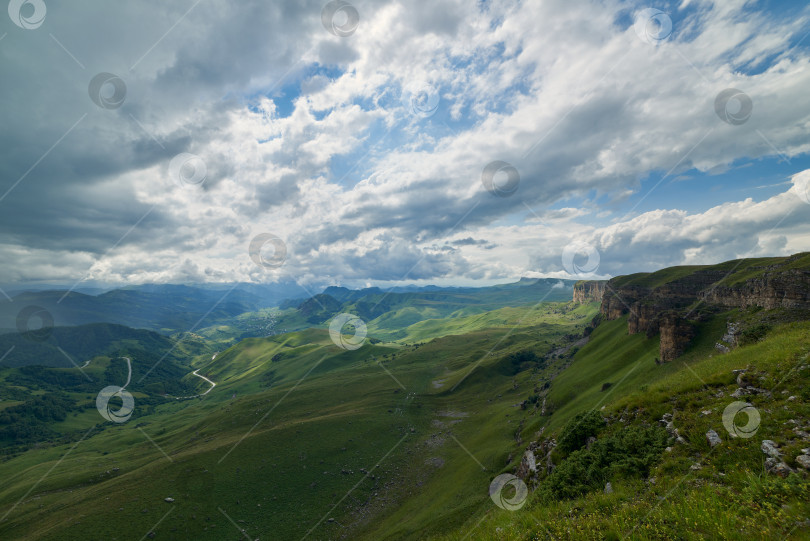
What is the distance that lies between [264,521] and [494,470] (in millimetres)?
46226

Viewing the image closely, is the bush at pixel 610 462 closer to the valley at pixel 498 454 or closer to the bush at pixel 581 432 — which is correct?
the valley at pixel 498 454

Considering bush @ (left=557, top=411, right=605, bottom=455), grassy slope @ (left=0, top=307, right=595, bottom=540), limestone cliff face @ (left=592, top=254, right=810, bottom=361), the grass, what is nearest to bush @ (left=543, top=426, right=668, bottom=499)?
the grass

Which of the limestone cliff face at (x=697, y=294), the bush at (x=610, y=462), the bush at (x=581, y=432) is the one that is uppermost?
the bush at (x=610, y=462)

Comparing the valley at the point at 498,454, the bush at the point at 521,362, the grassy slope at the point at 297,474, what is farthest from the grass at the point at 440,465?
the bush at the point at 521,362

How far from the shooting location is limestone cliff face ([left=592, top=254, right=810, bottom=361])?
146 ft

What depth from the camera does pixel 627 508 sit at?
1302cm

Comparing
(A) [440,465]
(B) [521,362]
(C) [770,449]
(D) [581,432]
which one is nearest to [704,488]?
(C) [770,449]

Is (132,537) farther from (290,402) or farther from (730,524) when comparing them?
(730,524)

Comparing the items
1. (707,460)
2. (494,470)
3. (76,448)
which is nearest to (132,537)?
(494,470)

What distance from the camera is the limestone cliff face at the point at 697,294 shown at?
44578mm

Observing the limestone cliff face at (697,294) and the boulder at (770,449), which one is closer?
the boulder at (770,449)

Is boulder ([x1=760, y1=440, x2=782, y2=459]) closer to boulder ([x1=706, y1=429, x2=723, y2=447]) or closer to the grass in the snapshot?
the grass

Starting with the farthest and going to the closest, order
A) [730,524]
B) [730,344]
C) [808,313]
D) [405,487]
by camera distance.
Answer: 1. [405,487]
2. [730,344]
3. [808,313]
4. [730,524]

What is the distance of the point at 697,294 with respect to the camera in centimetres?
8325
